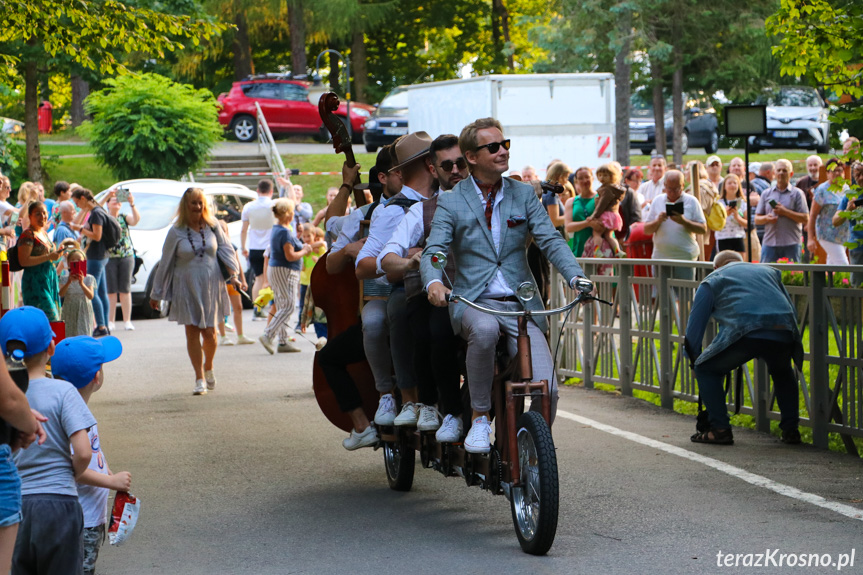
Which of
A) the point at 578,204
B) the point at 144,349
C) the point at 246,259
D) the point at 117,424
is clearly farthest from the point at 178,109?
the point at 117,424

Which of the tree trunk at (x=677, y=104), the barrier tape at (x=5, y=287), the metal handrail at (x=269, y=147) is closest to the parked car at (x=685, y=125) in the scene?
the tree trunk at (x=677, y=104)

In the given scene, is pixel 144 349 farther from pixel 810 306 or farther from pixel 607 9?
pixel 607 9

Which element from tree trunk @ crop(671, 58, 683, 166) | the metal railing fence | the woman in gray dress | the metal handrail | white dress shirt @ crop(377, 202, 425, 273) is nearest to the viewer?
white dress shirt @ crop(377, 202, 425, 273)

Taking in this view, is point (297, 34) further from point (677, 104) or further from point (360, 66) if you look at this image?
point (677, 104)

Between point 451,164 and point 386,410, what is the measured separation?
1.45m

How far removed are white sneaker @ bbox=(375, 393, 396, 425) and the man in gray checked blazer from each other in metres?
1.06

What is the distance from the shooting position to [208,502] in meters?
7.64

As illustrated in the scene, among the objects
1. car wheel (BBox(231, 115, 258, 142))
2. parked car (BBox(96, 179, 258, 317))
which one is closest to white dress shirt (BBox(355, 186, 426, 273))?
parked car (BBox(96, 179, 258, 317))

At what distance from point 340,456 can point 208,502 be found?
62.0 inches

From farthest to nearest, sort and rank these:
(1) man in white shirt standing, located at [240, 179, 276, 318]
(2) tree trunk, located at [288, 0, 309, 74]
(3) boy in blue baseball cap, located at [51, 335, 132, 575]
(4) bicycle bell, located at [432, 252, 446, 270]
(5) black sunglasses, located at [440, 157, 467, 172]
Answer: (2) tree trunk, located at [288, 0, 309, 74] < (1) man in white shirt standing, located at [240, 179, 276, 318] < (5) black sunglasses, located at [440, 157, 467, 172] < (4) bicycle bell, located at [432, 252, 446, 270] < (3) boy in blue baseball cap, located at [51, 335, 132, 575]

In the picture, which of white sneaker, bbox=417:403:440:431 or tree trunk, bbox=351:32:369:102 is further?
tree trunk, bbox=351:32:369:102

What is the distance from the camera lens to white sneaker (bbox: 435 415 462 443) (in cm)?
674

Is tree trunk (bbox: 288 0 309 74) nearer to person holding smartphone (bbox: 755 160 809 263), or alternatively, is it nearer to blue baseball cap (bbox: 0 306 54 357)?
person holding smartphone (bbox: 755 160 809 263)

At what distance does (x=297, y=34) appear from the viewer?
4862 centimetres
